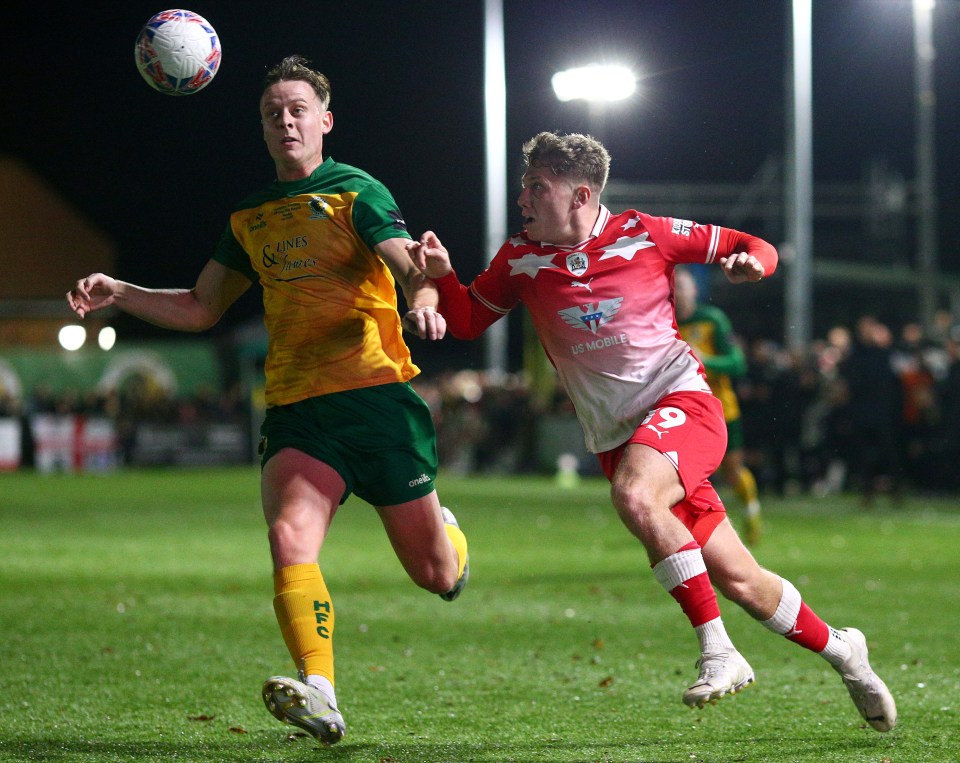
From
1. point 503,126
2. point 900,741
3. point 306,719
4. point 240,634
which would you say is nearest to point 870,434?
point 240,634

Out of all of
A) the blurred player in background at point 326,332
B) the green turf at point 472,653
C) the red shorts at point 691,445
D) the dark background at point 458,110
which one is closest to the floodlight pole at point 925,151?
the dark background at point 458,110

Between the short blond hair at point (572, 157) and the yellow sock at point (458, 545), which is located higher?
the short blond hair at point (572, 157)

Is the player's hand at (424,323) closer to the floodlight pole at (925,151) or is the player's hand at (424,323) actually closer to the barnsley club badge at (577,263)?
the barnsley club badge at (577,263)

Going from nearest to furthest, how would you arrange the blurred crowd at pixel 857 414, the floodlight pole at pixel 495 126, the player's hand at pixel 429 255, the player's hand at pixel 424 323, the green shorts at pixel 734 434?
the player's hand at pixel 424 323, the player's hand at pixel 429 255, the green shorts at pixel 734 434, the blurred crowd at pixel 857 414, the floodlight pole at pixel 495 126

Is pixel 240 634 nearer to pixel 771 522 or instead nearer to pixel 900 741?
pixel 900 741

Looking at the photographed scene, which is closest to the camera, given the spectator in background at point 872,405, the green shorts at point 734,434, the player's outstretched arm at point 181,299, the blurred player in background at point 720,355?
the player's outstretched arm at point 181,299

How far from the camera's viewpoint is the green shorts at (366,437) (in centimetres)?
521

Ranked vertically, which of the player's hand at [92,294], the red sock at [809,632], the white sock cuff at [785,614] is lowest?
the red sock at [809,632]

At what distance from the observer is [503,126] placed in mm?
33438

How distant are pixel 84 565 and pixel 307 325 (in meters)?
7.27

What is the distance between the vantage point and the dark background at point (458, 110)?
53.2 ft

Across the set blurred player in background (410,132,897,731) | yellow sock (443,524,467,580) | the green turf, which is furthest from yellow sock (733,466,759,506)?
blurred player in background (410,132,897,731)

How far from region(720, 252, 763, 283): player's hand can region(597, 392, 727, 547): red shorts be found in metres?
0.50

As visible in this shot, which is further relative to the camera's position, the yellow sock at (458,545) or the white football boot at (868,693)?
the yellow sock at (458,545)
